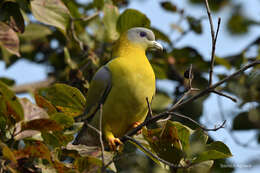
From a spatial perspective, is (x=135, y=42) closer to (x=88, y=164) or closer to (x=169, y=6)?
(x=169, y=6)

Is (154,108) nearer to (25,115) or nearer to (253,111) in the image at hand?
(253,111)

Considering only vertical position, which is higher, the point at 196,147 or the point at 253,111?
the point at 196,147

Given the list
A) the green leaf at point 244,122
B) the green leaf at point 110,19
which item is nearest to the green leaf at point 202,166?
the green leaf at point 244,122

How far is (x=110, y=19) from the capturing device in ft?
12.0

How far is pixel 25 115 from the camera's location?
6.16 ft

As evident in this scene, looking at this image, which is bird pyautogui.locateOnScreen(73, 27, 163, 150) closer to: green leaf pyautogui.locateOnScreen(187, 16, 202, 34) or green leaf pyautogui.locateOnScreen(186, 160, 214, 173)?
green leaf pyautogui.locateOnScreen(186, 160, 214, 173)

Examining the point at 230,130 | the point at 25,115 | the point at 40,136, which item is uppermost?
the point at 25,115

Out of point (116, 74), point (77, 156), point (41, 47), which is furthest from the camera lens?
point (41, 47)

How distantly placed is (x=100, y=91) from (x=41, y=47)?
8.07ft

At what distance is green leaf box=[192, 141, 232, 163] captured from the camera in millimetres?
1944

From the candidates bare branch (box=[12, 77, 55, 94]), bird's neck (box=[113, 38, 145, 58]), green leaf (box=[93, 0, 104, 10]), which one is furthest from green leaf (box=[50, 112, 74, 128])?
bare branch (box=[12, 77, 55, 94])

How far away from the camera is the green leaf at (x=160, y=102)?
12.1ft

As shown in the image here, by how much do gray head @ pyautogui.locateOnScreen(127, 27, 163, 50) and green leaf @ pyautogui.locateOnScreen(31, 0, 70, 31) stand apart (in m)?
0.61

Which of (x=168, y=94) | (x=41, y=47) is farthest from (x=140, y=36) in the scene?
(x=41, y=47)
